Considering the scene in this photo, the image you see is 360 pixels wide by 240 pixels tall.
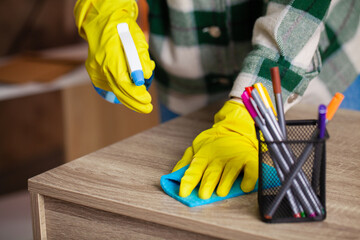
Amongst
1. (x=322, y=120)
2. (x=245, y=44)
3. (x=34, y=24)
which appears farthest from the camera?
(x=34, y=24)

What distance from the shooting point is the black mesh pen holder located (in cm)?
69

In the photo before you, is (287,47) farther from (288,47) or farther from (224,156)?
(224,156)

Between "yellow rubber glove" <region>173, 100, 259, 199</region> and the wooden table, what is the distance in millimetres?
26

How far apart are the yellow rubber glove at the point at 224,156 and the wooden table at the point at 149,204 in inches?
1.0

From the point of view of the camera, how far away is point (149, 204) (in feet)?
2.51

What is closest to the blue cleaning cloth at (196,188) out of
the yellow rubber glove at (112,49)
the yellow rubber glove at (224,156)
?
the yellow rubber glove at (224,156)

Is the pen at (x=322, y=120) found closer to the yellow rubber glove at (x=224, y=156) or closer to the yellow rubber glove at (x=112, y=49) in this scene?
the yellow rubber glove at (x=224, y=156)

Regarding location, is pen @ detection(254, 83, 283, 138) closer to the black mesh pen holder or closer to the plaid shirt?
the black mesh pen holder

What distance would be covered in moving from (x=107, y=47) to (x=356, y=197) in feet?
1.70

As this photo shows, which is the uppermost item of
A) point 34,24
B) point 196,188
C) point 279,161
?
point 279,161

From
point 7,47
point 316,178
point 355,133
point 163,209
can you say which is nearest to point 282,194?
point 316,178

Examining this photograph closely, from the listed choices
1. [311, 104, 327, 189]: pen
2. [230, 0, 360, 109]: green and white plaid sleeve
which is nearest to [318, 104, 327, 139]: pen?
[311, 104, 327, 189]: pen

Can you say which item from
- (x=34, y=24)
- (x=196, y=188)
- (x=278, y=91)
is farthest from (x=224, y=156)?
(x=34, y=24)

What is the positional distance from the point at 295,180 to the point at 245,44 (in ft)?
2.20
